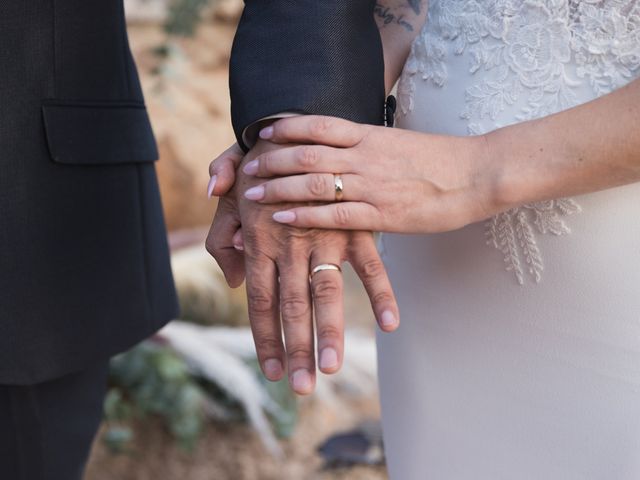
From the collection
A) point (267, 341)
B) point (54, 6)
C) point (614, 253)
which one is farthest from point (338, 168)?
point (54, 6)

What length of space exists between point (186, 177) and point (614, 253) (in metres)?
3.26

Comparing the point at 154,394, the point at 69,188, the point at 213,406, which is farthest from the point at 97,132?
the point at 213,406

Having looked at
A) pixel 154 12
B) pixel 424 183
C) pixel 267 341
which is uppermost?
pixel 154 12

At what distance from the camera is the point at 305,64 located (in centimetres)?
110

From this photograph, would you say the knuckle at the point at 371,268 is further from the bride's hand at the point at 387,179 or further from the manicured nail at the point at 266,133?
the manicured nail at the point at 266,133

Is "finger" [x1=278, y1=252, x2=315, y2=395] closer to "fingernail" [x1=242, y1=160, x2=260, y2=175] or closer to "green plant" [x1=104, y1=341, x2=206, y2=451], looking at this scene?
"fingernail" [x1=242, y1=160, x2=260, y2=175]

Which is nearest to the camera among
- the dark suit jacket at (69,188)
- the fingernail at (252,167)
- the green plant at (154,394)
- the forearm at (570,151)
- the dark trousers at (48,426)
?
the forearm at (570,151)

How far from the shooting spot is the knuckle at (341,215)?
102 cm

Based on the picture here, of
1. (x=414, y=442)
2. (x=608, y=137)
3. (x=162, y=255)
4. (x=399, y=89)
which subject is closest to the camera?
(x=608, y=137)

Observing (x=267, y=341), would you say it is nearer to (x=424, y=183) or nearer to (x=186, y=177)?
(x=424, y=183)

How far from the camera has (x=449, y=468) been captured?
1.41m

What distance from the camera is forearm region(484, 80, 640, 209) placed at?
967mm

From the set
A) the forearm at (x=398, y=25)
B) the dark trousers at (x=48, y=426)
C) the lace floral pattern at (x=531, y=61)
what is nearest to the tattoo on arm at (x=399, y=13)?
the forearm at (x=398, y=25)

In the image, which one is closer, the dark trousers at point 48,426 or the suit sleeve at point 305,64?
the suit sleeve at point 305,64
